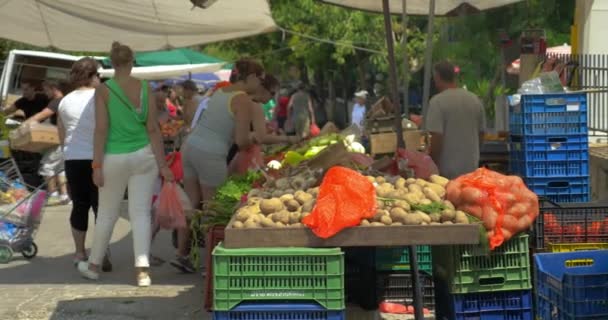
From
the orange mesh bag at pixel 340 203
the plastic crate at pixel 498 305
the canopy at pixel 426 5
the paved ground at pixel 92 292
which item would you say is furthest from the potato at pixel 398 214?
the canopy at pixel 426 5

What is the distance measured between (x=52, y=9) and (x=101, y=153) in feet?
16.1

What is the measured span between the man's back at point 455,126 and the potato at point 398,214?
10.7 ft

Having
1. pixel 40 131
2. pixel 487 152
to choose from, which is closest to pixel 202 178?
pixel 487 152

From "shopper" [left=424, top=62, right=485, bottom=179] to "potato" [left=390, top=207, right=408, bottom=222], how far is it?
3272 millimetres

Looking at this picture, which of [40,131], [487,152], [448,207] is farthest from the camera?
[40,131]

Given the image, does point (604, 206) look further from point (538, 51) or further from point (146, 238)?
point (538, 51)

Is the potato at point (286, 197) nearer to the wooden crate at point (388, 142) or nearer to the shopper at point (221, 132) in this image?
the shopper at point (221, 132)

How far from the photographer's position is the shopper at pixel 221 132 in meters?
8.88

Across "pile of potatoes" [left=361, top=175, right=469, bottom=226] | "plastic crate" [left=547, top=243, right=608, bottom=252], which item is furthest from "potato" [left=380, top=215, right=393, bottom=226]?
"plastic crate" [left=547, top=243, right=608, bottom=252]

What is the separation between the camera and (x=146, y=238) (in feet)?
28.5

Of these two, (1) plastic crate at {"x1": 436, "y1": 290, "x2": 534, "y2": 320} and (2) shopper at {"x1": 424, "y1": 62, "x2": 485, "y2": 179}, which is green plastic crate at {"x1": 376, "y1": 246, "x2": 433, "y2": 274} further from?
(2) shopper at {"x1": 424, "y1": 62, "x2": 485, "y2": 179}

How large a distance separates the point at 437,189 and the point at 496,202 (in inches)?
16.8

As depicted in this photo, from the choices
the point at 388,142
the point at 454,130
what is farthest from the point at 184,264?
the point at 454,130

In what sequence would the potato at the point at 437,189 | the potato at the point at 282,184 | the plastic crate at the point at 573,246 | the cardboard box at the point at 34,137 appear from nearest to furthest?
the potato at the point at 437,189
the plastic crate at the point at 573,246
the potato at the point at 282,184
the cardboard box at the point at 34,137
